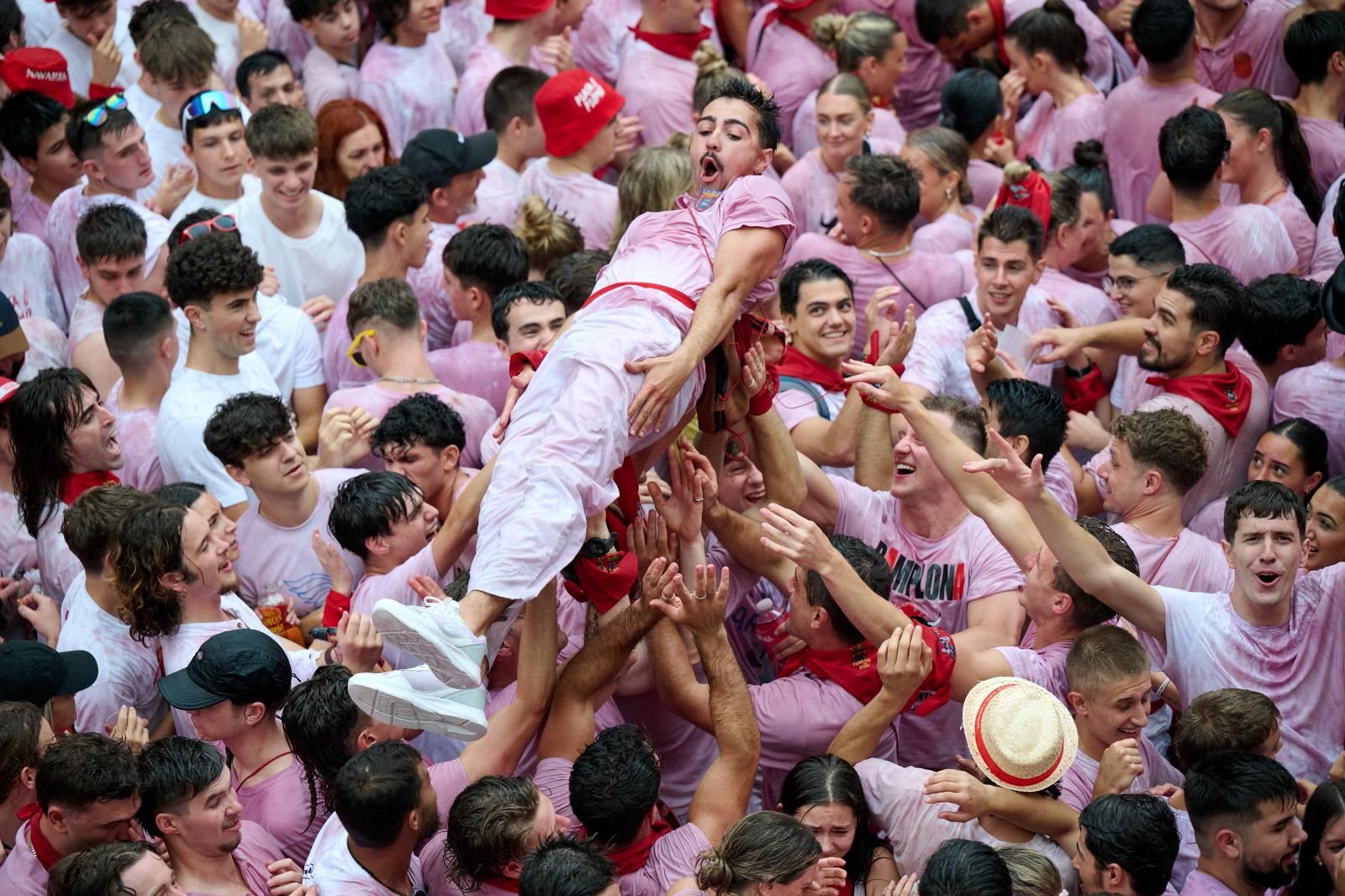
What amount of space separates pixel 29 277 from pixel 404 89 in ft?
7.88

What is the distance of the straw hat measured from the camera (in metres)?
4.52

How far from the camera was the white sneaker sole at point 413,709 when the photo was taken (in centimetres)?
439

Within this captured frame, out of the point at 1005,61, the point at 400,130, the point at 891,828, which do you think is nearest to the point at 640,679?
the point at 891,828

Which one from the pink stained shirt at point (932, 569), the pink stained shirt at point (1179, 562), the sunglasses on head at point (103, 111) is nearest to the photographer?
the pink stained shirt at point (932, 569)

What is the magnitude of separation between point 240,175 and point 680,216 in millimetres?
3141

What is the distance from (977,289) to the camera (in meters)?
6.79

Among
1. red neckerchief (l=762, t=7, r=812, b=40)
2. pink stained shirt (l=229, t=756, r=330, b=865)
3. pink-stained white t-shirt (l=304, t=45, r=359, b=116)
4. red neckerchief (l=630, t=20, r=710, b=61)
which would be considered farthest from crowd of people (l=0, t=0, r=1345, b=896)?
pink-stained white t-shirt (l=304, t=45, r=359, b=116)

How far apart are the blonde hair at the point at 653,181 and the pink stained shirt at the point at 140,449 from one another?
2089 mm

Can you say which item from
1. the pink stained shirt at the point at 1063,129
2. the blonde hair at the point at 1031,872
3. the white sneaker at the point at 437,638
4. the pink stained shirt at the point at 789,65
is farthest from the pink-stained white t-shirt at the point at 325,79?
the blonde hair at the point at 1031,872

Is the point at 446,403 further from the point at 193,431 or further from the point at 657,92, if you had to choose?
the point at 657,92

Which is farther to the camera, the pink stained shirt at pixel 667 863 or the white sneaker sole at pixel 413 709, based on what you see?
the pink stained shirt at pixel 667 863

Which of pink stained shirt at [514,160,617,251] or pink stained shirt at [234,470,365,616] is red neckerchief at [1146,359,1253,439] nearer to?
pink stained shirt at [514,160,617,251]

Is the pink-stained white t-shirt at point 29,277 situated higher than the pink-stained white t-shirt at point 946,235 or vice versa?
the pink-stained white t-shirt at point 946,235

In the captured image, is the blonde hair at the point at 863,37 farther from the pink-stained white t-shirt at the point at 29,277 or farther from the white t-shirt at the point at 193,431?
the pink-stained white t-shirt at the point at 29,277
